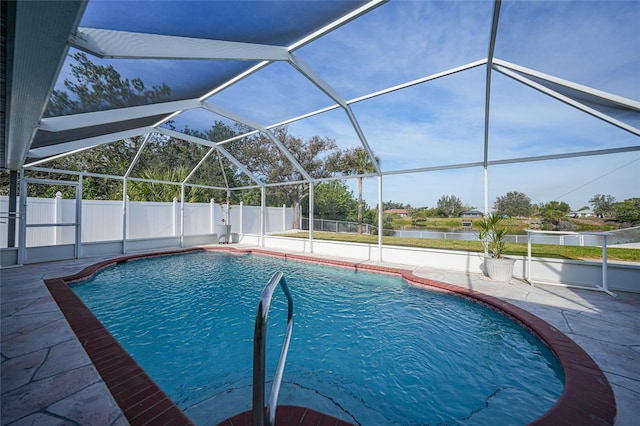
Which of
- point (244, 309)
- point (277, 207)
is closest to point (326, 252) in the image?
point (244, 309)

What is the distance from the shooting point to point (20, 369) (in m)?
2.47

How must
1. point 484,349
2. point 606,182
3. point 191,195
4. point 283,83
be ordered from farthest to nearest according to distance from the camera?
1. point 191,195
2. point 606,182
3. point 283,83
4. point 484,349

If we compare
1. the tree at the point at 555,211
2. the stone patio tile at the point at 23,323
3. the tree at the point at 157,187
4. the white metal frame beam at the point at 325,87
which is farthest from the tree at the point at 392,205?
the stone patio tile at the point at 23,323

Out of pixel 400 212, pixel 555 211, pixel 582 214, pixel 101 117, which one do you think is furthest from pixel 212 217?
pixel 582 214

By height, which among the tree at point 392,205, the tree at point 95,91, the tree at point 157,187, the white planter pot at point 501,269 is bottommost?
the white planter pot at point 501,269

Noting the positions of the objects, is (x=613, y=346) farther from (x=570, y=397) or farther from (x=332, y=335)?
(x=332, y=335)

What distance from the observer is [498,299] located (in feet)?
15.7

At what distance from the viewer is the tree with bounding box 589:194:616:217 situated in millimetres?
7161

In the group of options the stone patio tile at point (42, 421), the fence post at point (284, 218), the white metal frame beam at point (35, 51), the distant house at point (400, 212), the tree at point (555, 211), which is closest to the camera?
the white metal frame beam at point (35, 51)

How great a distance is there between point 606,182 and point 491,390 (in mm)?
7333

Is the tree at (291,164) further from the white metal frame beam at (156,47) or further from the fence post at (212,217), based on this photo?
the white metal frame beam at (156,47)

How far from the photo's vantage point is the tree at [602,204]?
716 centimetres

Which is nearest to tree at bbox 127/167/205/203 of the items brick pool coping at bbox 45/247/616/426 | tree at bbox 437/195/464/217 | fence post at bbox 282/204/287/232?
brick pool coping at bbox 45/247/616/426

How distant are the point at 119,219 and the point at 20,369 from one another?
9.04m
